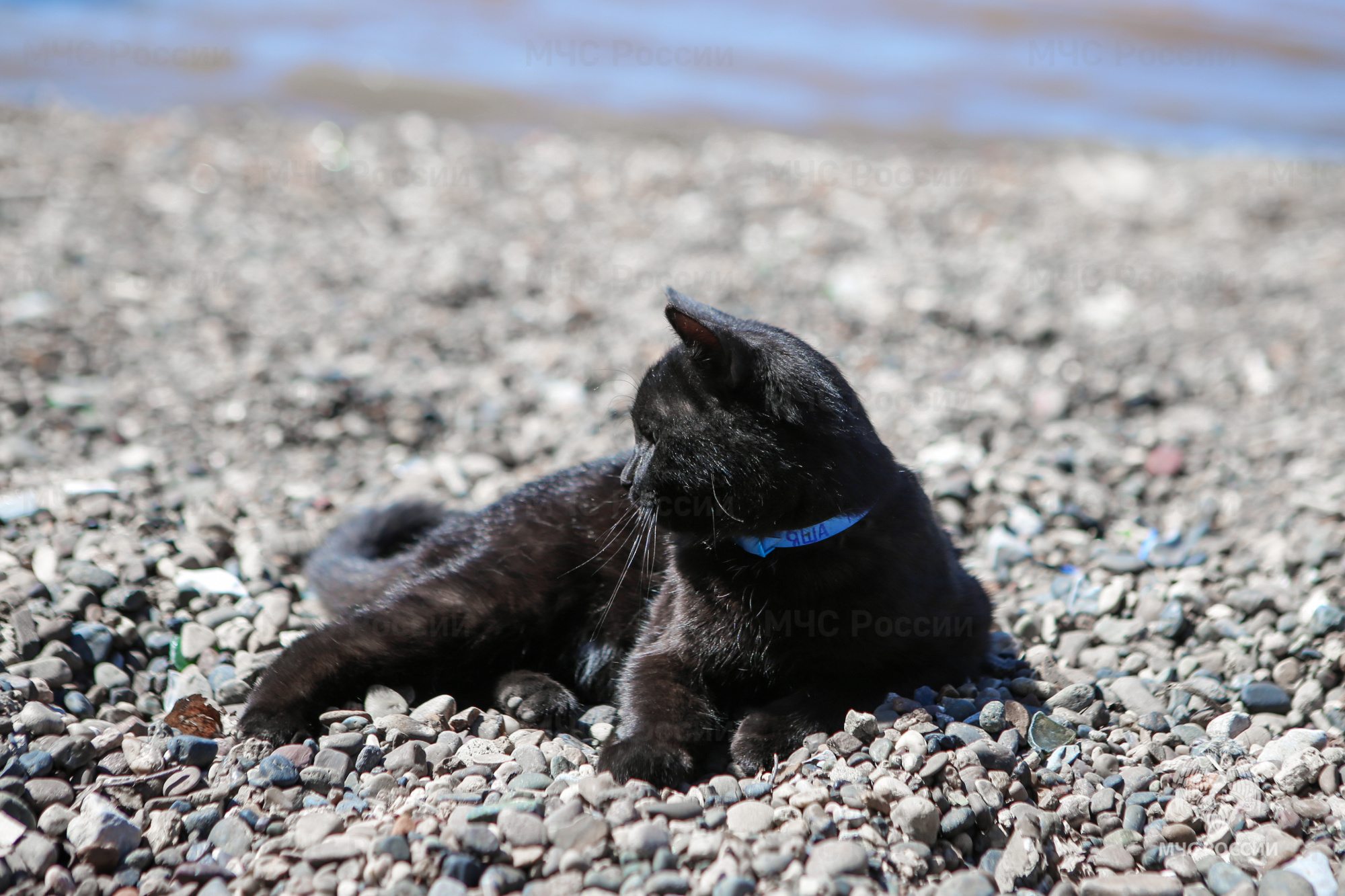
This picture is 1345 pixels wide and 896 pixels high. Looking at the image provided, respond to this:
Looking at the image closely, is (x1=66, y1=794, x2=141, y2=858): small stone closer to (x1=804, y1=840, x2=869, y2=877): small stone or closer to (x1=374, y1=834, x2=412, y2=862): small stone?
(x1=374, y1=834, x2=412, y2=862): small stone

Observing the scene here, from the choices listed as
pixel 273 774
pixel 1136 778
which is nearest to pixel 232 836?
pixel 273 774

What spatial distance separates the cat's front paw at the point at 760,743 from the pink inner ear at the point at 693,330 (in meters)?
0.93

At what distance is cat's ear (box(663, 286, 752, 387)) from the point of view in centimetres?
238

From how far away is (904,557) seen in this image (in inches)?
105

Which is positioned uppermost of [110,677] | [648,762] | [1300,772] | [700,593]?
[700,593]

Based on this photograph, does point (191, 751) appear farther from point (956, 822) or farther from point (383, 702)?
point (956, 822)

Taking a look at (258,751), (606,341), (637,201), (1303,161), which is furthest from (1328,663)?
(1303,161)

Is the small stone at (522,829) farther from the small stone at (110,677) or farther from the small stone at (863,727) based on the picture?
the small stone at (110,677)

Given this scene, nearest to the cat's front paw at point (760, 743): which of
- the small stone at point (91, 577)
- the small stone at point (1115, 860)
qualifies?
the small stone at point (1115, 860)

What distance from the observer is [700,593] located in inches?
107

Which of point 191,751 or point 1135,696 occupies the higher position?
point 1135,696

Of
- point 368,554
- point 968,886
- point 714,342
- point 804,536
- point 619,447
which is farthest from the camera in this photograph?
point 619,447

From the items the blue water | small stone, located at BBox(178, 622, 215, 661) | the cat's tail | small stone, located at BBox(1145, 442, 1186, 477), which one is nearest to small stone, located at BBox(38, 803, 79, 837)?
small stone, located at BBox(178, 622, 215, 661)

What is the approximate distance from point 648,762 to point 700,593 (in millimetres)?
504
